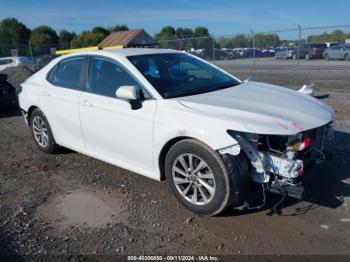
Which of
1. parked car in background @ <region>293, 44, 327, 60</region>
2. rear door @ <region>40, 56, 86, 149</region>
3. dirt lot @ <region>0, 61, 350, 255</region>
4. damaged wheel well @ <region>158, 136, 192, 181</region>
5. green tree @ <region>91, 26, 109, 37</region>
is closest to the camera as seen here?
dirt lot @ <region>0, 61, 350, 255</region>

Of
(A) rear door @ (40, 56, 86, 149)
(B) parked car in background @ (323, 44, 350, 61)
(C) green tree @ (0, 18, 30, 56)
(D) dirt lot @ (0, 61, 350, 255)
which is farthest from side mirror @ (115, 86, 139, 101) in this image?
(C) green tree @ (0, 18, 30, 56)

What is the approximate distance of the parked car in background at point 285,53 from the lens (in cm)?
3188

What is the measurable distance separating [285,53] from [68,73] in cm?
3009

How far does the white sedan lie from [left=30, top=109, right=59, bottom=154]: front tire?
0.28 m

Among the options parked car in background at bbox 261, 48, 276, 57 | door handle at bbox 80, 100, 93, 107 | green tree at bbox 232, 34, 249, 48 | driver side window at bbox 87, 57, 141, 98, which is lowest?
parked car in background at bbox 261, 48, 276, 57

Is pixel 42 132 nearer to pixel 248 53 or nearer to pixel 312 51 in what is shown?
pixel 248 53

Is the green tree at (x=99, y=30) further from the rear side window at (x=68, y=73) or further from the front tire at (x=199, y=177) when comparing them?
the front tire at (x=199, y=177)

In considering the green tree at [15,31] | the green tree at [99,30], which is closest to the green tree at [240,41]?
the green tree at [15,31]

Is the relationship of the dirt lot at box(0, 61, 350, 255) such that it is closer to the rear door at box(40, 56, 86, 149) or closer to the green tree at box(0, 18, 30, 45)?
the rear door at box(40, 56, 86, 149)

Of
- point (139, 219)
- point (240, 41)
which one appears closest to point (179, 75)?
point (139, 219)

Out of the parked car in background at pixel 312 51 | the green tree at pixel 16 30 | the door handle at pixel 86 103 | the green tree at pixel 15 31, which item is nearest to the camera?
the door handle at pixel 86 103

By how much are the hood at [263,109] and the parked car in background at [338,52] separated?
27.6 m

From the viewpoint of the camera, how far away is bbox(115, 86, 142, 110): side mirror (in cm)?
406

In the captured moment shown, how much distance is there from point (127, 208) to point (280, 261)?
1.77 metres
